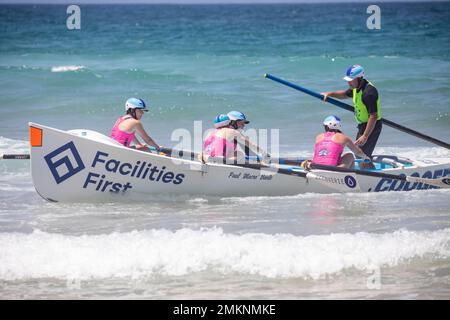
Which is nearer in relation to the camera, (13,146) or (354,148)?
(354,148)

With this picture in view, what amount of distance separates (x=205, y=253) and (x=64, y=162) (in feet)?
9.88

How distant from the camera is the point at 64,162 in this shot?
461 inches

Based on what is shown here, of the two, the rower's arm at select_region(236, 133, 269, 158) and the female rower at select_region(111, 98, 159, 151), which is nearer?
Result: the rower's arm at select_region(236, 133, 269, 158)

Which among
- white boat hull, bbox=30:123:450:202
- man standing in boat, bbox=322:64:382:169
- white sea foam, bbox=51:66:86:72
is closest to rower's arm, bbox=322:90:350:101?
man standing in boat, bbox=322:64:382:169

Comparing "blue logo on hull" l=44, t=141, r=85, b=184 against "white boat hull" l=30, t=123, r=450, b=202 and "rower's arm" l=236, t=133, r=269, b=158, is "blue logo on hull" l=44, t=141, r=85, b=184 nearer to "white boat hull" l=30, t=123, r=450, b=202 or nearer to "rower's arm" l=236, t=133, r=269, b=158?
"white boat hull" l=30, t=123, r=450, b=202

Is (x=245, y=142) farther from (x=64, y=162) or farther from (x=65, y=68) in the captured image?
(x=65, y=68)

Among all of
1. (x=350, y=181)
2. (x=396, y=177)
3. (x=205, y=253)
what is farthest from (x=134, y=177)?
(x=396, y=177)

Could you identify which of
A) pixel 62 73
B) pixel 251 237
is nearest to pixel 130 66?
pixel 62 73

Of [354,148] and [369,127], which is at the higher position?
[369,127]

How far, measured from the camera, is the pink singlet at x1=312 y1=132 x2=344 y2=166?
41.3 feet

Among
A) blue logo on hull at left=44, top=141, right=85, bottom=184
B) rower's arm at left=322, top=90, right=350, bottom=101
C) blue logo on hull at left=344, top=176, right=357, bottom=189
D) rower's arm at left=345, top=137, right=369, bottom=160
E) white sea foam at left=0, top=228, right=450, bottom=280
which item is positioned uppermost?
rower's arm at left=322, top=90, right=350, bottom=101

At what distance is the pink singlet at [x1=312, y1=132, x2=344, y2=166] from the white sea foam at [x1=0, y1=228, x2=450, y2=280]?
2.56 metres

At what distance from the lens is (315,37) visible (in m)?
47.5

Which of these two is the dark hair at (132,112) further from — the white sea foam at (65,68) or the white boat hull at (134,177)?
the white sea foam at (65,68)
